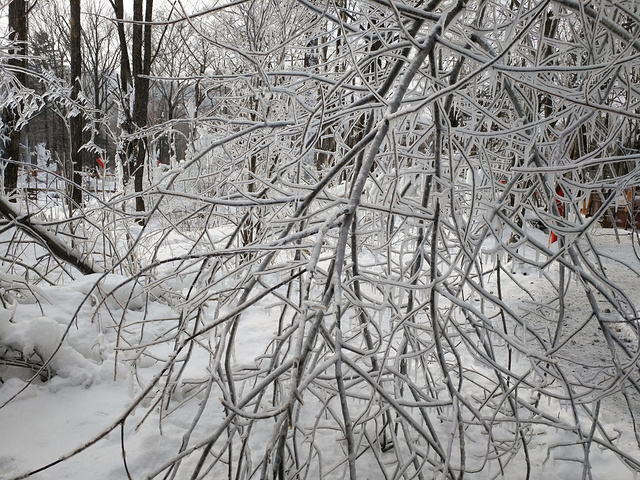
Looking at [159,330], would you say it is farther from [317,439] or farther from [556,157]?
[556,157]

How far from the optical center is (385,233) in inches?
53.2

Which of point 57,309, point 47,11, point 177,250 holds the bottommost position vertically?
point 177,250

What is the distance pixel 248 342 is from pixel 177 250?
8.81 feet

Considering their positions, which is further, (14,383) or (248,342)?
(248,342)

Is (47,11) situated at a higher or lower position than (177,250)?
higher

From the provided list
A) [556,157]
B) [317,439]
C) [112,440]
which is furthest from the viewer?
[317,439]

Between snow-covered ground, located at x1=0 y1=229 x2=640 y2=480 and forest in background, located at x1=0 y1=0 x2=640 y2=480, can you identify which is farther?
snow-covered ground, located at x1=0 y1=229 x2=640 y2=480

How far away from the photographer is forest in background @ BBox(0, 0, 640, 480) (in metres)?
0.96

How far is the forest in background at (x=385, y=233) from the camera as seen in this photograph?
3.14 ft

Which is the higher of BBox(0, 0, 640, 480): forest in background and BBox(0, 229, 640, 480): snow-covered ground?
BBox(0, 0, 640, 480): forest in background

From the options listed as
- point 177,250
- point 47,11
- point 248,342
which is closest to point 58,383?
point 248,342

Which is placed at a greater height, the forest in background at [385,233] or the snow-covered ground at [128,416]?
the forest in background at [385,233]

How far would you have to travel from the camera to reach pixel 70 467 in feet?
5.46

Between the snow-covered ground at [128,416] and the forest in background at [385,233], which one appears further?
the snow-covered ground at [128,416]
